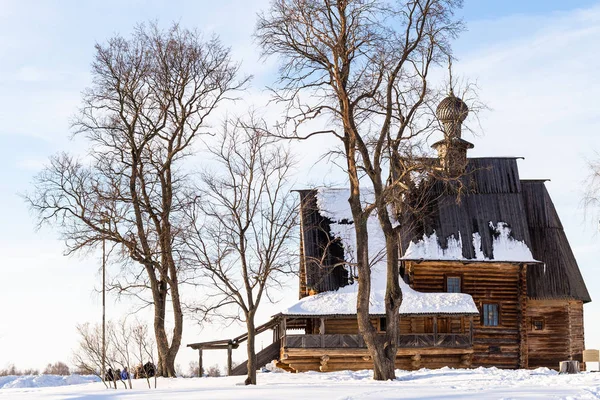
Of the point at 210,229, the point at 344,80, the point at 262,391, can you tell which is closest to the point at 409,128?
the point at 344,80

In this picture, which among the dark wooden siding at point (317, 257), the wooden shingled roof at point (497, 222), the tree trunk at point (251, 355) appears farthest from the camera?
the wooden shingled roof at point (497, 222)

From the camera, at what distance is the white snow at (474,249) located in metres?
35.9

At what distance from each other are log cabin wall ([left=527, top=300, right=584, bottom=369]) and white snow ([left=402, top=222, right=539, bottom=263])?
2.57m

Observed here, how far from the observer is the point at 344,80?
945 inches

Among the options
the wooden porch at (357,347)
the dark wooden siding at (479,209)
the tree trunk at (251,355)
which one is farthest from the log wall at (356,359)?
the tree trunk at (251,355)

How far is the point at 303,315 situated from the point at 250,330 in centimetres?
854

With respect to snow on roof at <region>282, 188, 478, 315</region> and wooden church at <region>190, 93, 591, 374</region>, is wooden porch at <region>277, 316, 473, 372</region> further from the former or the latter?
snow on roof at <region>282, 188, 478, 315</region>

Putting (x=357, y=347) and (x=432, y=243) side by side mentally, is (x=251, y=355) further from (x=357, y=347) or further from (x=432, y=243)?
(x=432, y=243)

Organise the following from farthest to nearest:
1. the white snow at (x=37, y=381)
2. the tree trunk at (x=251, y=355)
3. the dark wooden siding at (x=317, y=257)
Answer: the dark wooden siding at (x=317, y=257)
the white snow at (x=37, y=381)
the tree trunk at (x=251, y=355)

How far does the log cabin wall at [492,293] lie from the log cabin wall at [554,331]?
1197mm

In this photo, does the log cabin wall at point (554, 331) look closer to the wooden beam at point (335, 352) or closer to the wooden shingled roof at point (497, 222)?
the wooden shingled roof at point (497, 222)

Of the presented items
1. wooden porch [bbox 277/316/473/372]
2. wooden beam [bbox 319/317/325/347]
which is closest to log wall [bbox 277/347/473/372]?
wooden porch [bbox 277/316/473/372]

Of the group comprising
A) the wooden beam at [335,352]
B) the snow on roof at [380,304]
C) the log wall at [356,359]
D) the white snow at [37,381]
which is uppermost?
the snow on roof at [380,304]

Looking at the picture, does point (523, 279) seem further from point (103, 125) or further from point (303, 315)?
point (103, 125)
